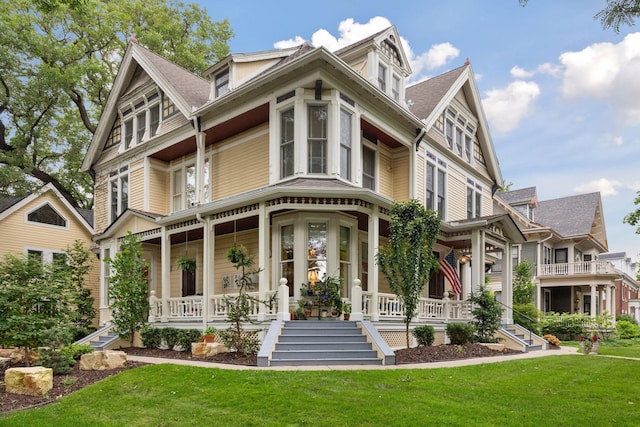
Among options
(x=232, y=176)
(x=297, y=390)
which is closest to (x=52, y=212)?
(x=232, y=176)

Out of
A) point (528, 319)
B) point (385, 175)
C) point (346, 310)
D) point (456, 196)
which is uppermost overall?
point (385, 175)

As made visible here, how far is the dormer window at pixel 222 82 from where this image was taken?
17.2m

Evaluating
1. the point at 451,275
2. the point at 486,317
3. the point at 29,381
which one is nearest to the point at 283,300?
the point at 29,381

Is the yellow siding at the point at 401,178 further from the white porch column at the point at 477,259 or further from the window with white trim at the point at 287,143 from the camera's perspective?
the window with white trim at the point at 287,143

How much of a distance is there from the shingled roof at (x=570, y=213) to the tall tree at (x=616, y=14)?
30169 mm

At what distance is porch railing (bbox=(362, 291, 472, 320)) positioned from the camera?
13594 millimetres

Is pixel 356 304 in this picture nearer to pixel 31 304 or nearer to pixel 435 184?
pixel 31 304

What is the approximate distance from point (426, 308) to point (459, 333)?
4.68 ft

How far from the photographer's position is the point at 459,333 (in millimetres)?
14430

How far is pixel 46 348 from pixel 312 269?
6.53m

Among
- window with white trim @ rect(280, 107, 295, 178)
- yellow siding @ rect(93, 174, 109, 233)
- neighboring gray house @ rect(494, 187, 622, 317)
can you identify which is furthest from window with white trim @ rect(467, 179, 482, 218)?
yellow siding @ rect(93, 174, 109, 233)

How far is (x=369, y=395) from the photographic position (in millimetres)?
7809

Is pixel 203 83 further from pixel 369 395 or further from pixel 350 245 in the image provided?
pixel 369 395

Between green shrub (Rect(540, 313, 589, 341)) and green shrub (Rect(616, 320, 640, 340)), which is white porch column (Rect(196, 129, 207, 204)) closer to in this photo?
green shrub (Rect(540, 313, 589, 341))
